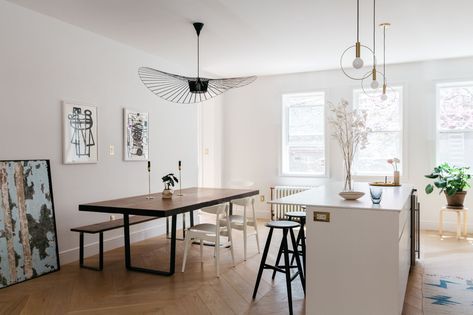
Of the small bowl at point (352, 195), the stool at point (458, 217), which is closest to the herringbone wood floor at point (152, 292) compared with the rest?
the small bowl at point (352, 195)

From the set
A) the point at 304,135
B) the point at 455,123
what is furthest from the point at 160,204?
the point at 455,123

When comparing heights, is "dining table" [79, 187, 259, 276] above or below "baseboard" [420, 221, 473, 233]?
above

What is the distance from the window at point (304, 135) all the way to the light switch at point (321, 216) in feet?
14.2

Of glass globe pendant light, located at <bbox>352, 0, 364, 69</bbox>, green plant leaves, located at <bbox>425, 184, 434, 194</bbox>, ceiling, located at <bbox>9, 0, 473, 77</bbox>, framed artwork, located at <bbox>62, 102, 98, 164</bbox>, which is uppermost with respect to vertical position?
ceiling, located at <bbox>9, 0, 473, 77</bbox>

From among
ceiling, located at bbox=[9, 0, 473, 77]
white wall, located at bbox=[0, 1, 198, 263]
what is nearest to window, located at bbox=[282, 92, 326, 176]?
ceiling, located at bbox=[9, 0, 473, 77]

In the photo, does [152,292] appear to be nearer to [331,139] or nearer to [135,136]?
[135,136]

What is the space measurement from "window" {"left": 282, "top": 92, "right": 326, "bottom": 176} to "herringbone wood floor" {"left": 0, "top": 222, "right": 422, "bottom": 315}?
312cm

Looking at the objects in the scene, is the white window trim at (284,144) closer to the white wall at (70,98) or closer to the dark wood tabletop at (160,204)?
the white wall at (70,98)

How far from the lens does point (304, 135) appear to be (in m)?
7.25

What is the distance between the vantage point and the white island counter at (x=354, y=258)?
2576mm

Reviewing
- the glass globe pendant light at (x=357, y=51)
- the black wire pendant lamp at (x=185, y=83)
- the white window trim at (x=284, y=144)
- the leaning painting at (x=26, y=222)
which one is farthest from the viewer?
the white window trim at (x=284, y=144)

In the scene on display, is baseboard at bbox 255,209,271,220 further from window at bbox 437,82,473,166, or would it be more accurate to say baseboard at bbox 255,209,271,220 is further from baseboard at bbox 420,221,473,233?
window at bbox 437,82,473,166

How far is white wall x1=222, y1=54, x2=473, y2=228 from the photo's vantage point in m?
6.29

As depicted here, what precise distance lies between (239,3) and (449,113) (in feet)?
13.8
